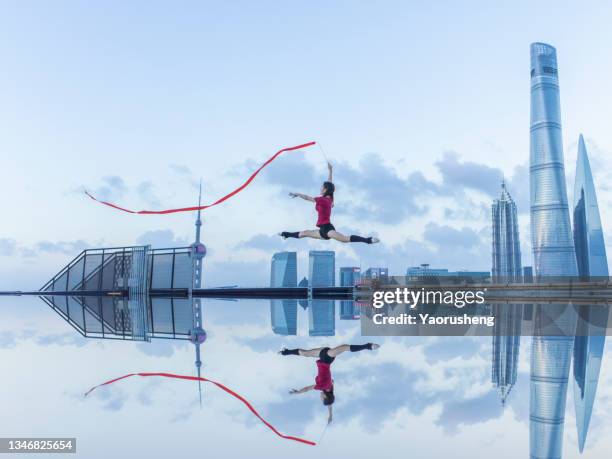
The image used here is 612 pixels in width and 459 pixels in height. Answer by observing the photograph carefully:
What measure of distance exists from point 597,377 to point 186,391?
181 inches

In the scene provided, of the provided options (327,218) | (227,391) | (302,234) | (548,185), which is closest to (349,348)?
(227,391)

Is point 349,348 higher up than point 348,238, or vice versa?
point 348,238

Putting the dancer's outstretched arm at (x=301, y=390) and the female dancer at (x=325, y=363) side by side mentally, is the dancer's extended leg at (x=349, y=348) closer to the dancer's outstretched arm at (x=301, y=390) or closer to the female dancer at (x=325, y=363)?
the female dancer at (x=325, y=363)

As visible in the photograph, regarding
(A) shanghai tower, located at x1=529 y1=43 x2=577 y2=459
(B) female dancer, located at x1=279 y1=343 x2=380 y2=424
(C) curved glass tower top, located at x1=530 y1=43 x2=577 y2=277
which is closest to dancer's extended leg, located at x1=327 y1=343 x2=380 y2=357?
(B) female dancer, located at x1=279 y1=343 x2=380 y2=424

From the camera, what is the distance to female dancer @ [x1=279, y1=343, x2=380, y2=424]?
559 cm

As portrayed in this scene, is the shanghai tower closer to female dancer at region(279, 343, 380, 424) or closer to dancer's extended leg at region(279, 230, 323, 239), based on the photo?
dancer's extended leg at region(279, 230, 323, 239)

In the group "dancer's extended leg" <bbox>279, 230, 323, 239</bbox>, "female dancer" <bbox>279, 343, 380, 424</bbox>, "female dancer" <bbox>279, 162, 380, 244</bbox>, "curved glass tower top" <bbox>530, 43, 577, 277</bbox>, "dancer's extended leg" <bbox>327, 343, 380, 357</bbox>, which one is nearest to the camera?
"female dancer" <bbox>279, 343, 380, 424</bbox>

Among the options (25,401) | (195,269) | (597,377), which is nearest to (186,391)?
(25,401)

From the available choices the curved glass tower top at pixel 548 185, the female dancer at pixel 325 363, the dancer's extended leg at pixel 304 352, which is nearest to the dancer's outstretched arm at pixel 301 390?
the female dancer at pixel 325 363

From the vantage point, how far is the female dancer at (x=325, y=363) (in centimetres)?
559

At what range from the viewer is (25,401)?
5.73 m

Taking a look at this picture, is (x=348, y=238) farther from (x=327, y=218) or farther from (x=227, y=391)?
(x=227, y=391)

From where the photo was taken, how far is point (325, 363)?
7.77 m

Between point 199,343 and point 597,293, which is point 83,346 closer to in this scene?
point 199,343
